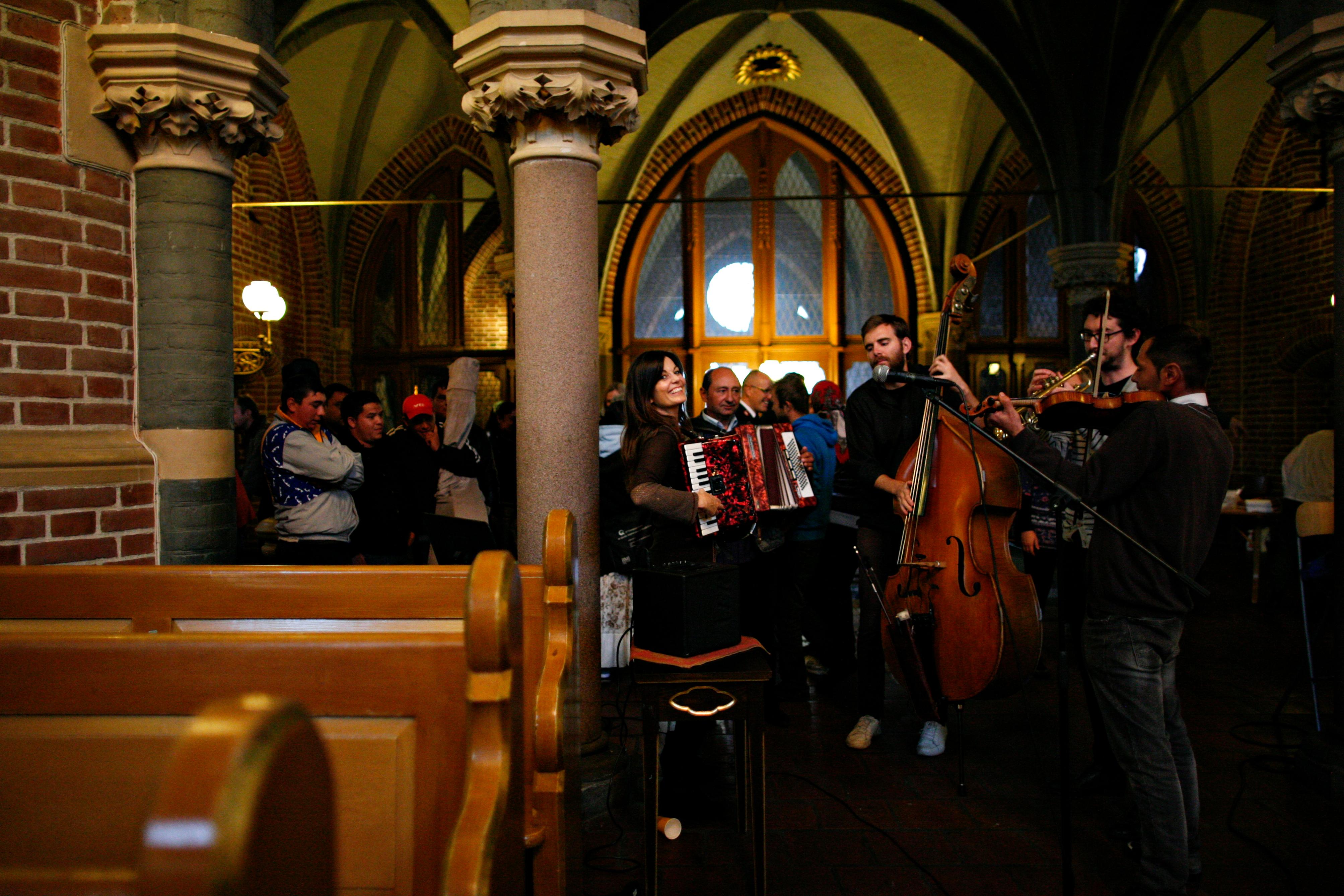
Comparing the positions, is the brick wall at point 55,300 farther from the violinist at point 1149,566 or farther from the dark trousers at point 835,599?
the dark trousers at point 835,599

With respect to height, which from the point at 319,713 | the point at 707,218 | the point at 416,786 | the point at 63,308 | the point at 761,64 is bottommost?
the point at 416,786

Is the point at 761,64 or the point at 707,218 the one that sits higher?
the point at 761,64

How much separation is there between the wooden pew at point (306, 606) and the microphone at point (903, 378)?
1.08 meters

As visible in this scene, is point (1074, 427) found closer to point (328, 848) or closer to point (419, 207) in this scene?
point (328, 848)

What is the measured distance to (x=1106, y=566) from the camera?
2.64m

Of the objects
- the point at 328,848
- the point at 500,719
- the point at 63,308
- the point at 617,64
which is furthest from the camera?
the point at 617,64

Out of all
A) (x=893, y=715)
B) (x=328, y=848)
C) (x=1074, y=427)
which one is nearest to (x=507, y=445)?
(x=893, y=715)

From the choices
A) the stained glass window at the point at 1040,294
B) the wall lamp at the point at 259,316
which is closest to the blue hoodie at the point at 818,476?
the wall lamp at the point at 259,316

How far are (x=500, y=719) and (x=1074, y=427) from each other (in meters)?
2.18

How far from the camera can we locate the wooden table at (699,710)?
2.58m

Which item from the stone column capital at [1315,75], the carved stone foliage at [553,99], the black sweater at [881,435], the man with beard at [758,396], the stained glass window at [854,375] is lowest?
the black sweater at [881,435]

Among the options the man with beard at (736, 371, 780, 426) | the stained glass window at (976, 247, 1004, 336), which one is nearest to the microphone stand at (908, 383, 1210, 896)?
the man with beard at (736, 371, 780, 426)

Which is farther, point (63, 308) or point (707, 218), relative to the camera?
point (707, 218)

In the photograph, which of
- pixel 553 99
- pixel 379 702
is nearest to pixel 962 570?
pixel 553 99
